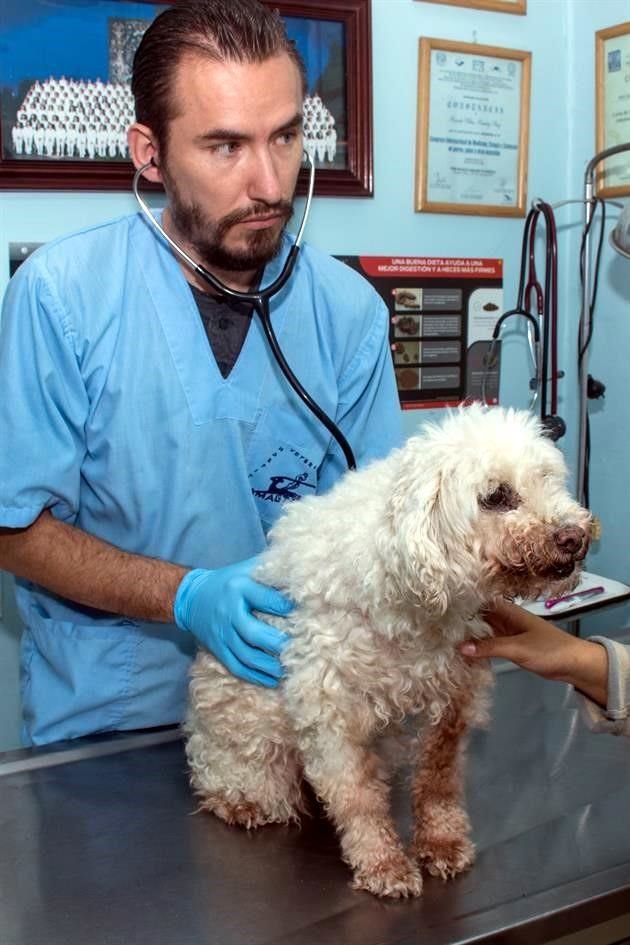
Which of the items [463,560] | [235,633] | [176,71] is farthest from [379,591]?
[176,71]

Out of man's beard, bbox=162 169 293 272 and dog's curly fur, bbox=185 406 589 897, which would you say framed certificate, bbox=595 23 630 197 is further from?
dog's curly fur, bbox=185 406 589 897

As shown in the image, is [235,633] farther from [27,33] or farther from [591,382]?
[591,382]

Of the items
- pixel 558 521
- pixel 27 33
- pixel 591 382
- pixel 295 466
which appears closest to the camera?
pixel 558 521

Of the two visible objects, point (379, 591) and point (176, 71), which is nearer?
point (379, 591)

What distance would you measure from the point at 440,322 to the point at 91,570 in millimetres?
1282

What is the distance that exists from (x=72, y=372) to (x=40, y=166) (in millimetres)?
696

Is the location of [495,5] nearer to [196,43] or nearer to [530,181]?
[530,181]

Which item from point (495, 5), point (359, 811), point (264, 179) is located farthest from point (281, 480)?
point (495, 5)

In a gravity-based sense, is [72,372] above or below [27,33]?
below

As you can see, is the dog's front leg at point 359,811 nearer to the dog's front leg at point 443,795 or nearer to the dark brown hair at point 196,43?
the dog's front leg at point 443,795

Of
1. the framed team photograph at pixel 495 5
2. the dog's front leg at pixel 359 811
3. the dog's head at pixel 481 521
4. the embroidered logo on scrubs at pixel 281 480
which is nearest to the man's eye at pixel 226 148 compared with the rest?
the embroidered logo on scrubs at pixel 281 480

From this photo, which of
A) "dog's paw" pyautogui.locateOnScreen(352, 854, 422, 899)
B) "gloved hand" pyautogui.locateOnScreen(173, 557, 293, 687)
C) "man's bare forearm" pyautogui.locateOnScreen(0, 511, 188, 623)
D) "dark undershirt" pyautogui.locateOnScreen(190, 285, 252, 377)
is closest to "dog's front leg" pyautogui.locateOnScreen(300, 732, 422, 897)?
"dog's paw" pyautogui.locateOnScreen(352, 854, 422, 899)

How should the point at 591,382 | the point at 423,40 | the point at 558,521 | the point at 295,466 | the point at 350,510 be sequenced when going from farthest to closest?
1. the point at 591,382
2. the point at 423,40
3. the point at 295,466
4. the point at 350,510
5. the point at 558,521

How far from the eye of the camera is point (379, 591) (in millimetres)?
1072
